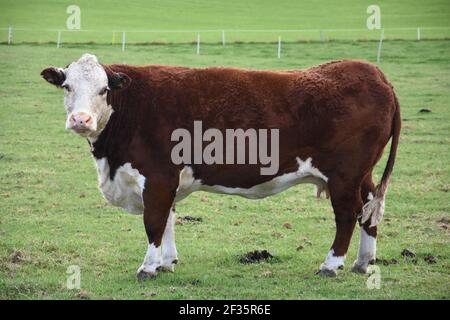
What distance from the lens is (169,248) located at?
9.09 metres

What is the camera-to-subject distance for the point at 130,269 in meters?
9.07

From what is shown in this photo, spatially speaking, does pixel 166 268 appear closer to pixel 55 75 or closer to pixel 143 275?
pixel 143 275

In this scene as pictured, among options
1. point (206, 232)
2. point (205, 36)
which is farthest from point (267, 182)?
point (205, 36)

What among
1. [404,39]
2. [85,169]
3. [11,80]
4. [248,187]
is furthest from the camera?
[404,39]

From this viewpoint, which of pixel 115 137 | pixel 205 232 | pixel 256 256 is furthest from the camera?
pixel 205 232

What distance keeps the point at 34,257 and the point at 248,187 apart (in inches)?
105

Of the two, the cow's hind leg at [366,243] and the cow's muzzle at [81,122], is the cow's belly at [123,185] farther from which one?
the cow's hind leg at [366,243]

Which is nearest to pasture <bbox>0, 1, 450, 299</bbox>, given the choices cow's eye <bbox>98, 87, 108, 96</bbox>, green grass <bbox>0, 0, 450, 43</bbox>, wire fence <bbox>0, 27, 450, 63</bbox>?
cow's eye <bbox>98, 87, 108, 96</bbox>

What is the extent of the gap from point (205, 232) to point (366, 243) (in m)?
2.76

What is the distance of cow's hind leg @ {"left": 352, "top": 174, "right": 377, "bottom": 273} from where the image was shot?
895 centimetres

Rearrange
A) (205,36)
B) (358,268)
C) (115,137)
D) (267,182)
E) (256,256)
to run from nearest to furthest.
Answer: (115,137), (267,182), (358,268), (256,256), (205,36)

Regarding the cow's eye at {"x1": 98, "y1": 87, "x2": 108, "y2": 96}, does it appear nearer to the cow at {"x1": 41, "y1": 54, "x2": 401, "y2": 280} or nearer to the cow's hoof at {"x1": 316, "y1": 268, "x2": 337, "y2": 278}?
the cow at {"x1": 41, "y1": 54, "x2": 401, "y2": 280}
